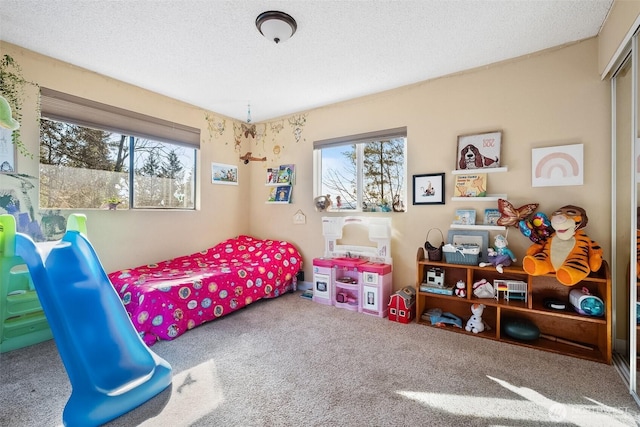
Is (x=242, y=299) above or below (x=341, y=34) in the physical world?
below

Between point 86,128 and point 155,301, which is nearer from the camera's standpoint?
point 155,301

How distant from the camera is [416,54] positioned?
2.44 meters

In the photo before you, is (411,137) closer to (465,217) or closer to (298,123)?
(465,217)

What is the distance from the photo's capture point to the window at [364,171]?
10.5ft

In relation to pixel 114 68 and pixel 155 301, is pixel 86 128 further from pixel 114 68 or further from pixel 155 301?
pixel 155 301

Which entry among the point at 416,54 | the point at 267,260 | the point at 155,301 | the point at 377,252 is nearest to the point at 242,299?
the point at 267,260

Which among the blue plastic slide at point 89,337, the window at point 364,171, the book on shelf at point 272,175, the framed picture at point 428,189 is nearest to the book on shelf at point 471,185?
the framed picture at point 428,189

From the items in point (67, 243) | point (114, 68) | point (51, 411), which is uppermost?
point (114, 68)

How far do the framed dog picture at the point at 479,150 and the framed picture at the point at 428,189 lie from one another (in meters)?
0.22

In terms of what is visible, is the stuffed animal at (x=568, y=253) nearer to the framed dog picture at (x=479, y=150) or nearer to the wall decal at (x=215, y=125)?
the framed dog picture at (x=479, y=150)

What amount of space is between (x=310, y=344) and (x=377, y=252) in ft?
4.25

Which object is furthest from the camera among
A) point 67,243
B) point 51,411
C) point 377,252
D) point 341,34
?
point 377,252

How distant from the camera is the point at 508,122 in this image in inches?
100

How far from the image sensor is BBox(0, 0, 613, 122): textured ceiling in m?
1.89
